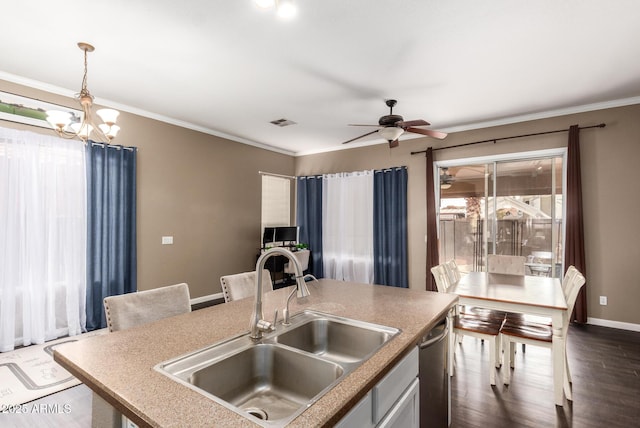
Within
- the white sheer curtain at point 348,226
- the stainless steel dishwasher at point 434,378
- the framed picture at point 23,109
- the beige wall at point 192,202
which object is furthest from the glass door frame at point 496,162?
the framed picture at point 23,109

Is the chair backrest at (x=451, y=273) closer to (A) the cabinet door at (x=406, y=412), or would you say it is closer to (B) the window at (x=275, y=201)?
(A) the cabinet door at (x=406, y=412)

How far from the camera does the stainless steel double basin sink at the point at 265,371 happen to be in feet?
3.64

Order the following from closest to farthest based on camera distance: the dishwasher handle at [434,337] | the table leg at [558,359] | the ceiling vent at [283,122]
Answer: the dishwasher handle at [434,337] → the table leg at [558,359] → the ceiling vent at [283,122]

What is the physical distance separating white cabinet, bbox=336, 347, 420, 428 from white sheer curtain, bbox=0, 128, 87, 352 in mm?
3881

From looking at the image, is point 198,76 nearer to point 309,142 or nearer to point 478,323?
point 309,142

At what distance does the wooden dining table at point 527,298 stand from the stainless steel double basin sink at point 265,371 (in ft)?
5.09

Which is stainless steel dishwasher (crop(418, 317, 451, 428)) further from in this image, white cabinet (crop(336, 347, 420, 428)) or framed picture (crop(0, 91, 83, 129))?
framed picture (crop(0, 91, 83, 129))

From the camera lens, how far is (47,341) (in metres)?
3.43

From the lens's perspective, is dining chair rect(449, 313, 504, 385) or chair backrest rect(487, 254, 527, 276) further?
chair backrest rect(487, 254, 527, 276)

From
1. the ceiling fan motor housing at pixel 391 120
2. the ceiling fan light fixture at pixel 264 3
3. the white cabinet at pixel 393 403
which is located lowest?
the white cabinet at pixel 393 403

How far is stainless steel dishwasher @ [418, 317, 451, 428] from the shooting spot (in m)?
1.56

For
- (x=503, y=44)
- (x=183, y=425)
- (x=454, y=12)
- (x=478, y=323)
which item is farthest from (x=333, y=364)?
(x=503, y=44)

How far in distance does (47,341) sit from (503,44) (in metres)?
5.34

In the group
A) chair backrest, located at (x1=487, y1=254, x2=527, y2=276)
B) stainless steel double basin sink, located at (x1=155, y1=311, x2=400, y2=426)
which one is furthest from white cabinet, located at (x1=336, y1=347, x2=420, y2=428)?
chair backrest, located at (x1=487, y1=254, x2=527, y2=276)
